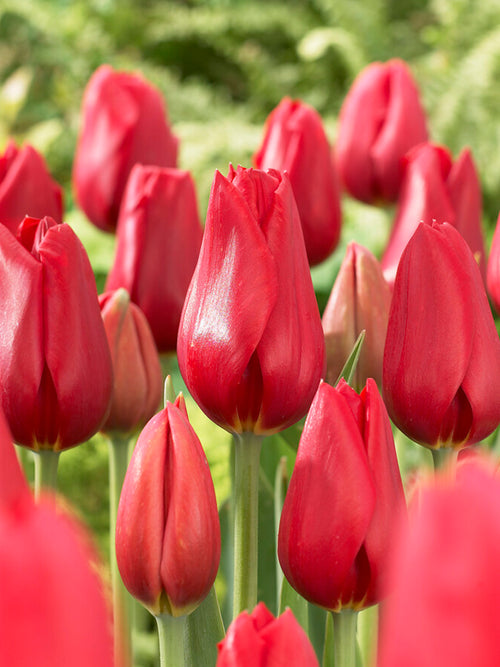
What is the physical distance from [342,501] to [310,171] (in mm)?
323

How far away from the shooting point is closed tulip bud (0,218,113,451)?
377mm

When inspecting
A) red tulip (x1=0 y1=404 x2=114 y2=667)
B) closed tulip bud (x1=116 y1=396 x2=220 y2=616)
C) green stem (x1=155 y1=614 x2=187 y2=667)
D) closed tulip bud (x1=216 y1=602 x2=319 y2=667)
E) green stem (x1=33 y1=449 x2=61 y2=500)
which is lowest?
green stem (x1=155 y1=614 x2=187 y2=667)

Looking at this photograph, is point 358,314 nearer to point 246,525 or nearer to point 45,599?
point 246,525

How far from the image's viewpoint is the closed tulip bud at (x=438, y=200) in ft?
1.71

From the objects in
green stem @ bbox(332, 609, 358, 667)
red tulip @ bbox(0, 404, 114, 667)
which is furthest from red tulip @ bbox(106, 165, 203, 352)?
red tulip @ bbox(0, 404, 114, 667)

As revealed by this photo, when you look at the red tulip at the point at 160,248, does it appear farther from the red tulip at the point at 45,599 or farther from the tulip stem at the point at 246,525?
the red tulip at the point at 45,599

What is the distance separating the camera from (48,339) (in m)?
0.38

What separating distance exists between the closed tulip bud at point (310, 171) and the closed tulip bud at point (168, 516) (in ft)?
0.95

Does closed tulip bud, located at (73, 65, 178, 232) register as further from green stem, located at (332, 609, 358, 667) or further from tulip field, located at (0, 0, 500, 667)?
green stem, located at (332, 609, 358, 667)

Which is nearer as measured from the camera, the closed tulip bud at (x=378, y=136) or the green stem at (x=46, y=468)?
the green stem at (x=46, y=468)

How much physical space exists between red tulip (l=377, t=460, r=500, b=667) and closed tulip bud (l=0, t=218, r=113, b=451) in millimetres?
272

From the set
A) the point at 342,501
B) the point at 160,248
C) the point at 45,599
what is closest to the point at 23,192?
the point at 160,248

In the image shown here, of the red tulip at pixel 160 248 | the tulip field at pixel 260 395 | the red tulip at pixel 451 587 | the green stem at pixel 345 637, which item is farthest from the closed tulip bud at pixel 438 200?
the red tulip at pixel 451 587

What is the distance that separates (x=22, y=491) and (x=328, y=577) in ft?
0.49
